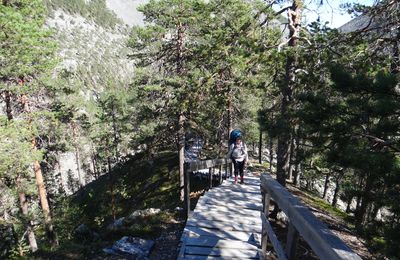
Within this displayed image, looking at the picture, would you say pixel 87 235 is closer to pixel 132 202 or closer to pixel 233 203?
pixel 233 203

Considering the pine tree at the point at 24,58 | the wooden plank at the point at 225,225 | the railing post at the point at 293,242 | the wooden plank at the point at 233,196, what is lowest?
the wooden plank at the point at 225,225

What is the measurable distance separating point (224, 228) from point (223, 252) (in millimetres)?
915

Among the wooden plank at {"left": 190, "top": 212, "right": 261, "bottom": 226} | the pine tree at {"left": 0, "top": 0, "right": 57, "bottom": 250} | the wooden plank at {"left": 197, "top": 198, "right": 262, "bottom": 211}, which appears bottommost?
the wooden plank at {"left": 190, "top": 212, "right": 261, "bottom": 226}

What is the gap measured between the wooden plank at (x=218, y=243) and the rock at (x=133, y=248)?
212cm

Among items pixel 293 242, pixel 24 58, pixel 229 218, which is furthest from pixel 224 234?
pixel 24 58

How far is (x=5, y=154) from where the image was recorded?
1123cm

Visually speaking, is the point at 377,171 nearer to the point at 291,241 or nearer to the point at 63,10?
the point at 291,241

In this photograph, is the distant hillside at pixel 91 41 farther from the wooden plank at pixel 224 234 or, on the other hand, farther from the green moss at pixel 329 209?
the wooden plank at pixel 224 234

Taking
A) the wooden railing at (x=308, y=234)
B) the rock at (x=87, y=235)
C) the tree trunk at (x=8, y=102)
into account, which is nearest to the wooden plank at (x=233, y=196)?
the rock at (x=87, y=235)

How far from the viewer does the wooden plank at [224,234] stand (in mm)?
5828

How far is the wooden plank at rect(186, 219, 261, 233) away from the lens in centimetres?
622

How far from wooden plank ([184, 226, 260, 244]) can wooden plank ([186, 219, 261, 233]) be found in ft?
0.36

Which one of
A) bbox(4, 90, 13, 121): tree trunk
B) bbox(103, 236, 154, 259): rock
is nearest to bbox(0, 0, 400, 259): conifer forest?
bbox(4, 90, 13, 121): tree trunk

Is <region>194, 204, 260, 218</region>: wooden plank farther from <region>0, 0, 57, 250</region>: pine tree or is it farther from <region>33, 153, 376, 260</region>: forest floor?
<region>0, 0, 57, 250</region>: pine tree
